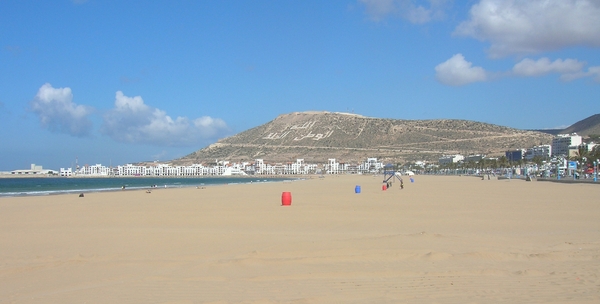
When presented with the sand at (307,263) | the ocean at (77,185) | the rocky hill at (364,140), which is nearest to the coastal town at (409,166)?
the rocky hill at (364,140)

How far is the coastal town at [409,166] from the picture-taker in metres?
90.7

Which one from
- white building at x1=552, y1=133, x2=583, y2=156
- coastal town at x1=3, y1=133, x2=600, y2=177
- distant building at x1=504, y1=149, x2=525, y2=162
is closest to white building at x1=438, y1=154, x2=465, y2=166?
coastal town at x1=3, y1=133, x2=600, y2=177

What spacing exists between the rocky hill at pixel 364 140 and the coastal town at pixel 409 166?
17.5ft

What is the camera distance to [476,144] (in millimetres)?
133000

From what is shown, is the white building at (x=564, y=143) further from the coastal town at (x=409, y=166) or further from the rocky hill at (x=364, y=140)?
the rocky hill at (x=364, y=140)

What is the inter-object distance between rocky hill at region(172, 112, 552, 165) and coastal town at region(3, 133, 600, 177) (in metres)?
5.34

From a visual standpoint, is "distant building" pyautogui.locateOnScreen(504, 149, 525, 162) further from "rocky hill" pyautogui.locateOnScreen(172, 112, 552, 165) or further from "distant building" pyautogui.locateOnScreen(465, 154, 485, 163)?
"distant building" pyautogui.locateOnScreen(465, 154, 485, 163)

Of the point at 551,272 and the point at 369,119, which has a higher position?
the point at 369,119

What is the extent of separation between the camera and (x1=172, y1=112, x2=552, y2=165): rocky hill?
13512cm

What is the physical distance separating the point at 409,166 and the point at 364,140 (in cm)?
3100

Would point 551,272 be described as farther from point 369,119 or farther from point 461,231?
point 369,119

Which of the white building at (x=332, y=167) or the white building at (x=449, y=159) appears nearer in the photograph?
the white building at (x=449, y=159)

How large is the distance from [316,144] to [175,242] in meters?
156

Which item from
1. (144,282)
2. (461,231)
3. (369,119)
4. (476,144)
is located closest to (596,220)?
(461,231)
